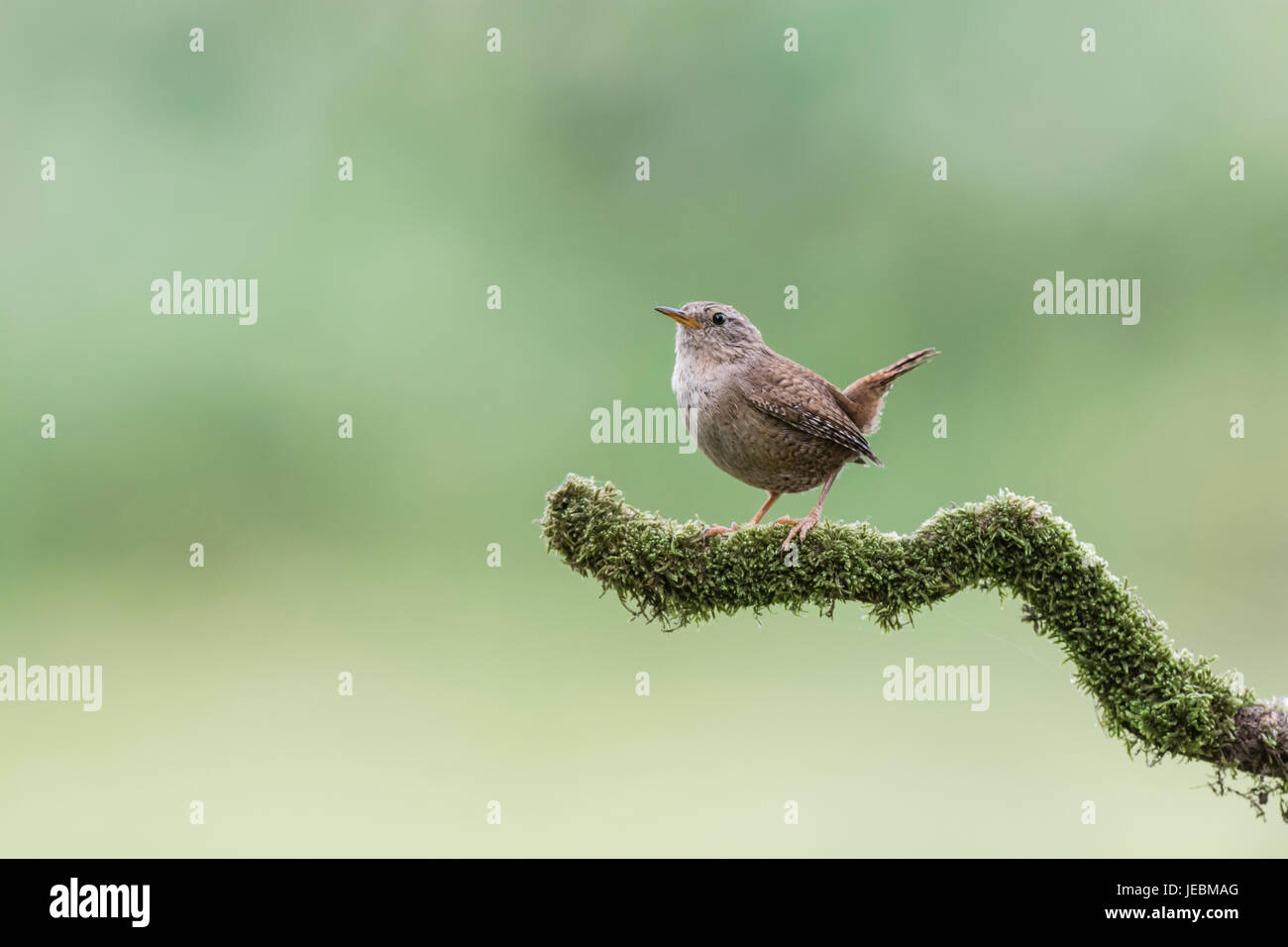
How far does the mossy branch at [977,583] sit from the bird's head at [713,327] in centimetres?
77

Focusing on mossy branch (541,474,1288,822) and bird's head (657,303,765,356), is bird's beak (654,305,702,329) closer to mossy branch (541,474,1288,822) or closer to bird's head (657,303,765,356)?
bird's head (657,303,765,356)

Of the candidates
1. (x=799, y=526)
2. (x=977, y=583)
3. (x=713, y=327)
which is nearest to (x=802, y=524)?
(x=799, y=526)

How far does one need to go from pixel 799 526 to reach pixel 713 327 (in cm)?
90

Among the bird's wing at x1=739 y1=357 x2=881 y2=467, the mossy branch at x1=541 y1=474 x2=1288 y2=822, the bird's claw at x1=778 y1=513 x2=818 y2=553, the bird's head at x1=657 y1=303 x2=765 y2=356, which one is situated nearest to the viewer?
the mossy branch at x1=541 y1=474 x2=1288 y2=822

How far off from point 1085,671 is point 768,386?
151 cm

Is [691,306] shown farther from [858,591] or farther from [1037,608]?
[1037,608]

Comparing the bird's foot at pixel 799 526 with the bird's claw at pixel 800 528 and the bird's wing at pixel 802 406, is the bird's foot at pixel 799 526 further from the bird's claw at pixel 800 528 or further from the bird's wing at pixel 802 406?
the bird's wing at pixel 802 406

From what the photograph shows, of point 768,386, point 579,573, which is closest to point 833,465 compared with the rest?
point 768,386

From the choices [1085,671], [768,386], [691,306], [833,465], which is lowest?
[1085,671]

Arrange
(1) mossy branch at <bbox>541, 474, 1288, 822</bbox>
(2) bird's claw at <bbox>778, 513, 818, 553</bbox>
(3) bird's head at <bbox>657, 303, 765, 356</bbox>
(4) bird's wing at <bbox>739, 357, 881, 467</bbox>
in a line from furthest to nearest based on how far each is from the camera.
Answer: (3) bird's head at <bbox>657, 303, 765, 356</bbox>, (4) bird's wing at <bbox>739, 357, 881, 467</bbox>, (2) bird's claw at <bbox>778, 513, 818, 553</bbox>, (1) mossy branch at <bbox>541, 474, 1288, 822</bbox>

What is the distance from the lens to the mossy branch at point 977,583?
11.1ft

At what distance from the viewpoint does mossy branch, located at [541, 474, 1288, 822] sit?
340 centimetres

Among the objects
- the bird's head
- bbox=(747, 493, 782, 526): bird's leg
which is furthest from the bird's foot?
the bird's head

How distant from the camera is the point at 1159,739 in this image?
135 inches
